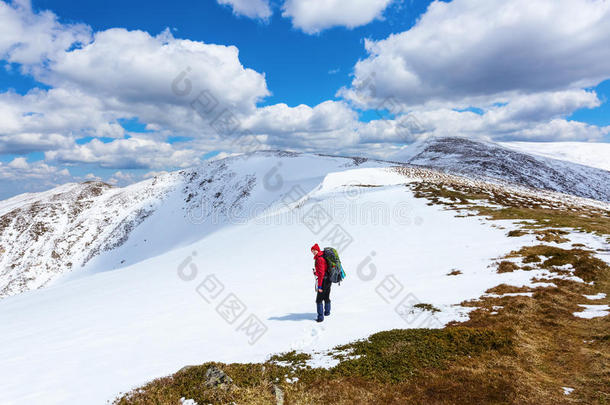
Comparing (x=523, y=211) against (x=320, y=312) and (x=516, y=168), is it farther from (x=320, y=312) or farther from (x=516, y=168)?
(x=516, y=168)

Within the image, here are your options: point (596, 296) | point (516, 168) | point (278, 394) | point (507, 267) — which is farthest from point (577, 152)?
point (278, 394)

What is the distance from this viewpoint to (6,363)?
11.2 metres

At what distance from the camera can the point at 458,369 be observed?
699cm

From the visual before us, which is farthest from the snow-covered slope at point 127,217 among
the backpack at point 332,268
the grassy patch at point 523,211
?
the backpack at point 332,268

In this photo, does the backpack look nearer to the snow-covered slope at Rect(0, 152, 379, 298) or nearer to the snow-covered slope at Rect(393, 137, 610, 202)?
the snow-covered slope at Rect(0, 152, 379, 298)

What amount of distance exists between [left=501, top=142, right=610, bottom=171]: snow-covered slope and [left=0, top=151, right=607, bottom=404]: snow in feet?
373

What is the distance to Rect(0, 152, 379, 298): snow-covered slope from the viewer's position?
215ft

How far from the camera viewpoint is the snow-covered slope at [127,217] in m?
65.6

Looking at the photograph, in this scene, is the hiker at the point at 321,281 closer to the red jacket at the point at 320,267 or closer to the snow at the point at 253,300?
the red jacket at the point at 320,267

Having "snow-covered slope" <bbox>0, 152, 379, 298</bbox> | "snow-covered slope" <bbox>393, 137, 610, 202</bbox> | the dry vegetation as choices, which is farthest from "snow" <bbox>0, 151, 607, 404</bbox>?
"snow-covered slope" <bbox>393, 137, 610, 202</bbox>

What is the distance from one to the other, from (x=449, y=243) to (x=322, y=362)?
16.1m

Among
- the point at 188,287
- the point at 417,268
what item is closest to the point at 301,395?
the point at 417,268

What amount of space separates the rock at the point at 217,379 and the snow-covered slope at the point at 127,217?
166 feet

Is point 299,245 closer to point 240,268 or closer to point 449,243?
point 240,268
